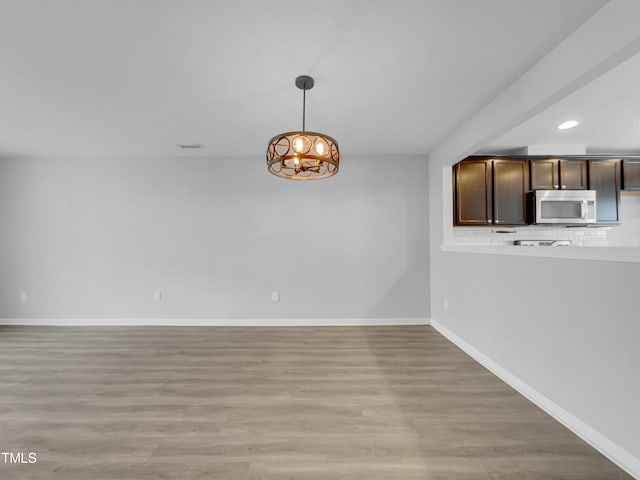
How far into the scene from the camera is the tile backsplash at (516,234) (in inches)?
163

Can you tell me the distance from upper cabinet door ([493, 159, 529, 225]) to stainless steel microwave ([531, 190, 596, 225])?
0.50ft

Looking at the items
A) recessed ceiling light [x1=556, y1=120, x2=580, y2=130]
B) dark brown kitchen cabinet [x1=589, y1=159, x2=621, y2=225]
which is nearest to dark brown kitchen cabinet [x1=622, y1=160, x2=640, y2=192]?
dark brown kitchen cabinet [x1=589, y1=159, x2=621, y2=225]

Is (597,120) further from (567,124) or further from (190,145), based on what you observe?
(190,145)

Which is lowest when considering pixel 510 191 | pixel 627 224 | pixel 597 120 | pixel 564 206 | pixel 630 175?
pixel 627 224

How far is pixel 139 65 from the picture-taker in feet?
6.91

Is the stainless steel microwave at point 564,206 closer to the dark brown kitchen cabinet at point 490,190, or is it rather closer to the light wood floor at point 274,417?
the dark brown kitchen cabinet at point 490,190

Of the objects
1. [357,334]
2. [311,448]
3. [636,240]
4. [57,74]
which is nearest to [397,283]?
[357,334]

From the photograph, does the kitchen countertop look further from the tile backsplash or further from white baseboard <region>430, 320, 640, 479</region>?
the tile backsplash

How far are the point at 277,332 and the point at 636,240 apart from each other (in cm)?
533

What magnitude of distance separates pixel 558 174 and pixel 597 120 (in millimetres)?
931

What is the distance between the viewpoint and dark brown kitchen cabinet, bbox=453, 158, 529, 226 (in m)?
3.82

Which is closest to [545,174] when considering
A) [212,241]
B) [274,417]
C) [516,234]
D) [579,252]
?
[516,234]

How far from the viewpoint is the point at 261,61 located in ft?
6.75

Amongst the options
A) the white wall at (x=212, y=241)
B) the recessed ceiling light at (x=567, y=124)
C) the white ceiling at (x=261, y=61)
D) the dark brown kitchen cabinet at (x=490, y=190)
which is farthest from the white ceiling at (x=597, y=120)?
the white wall at (x=212, y=241)
